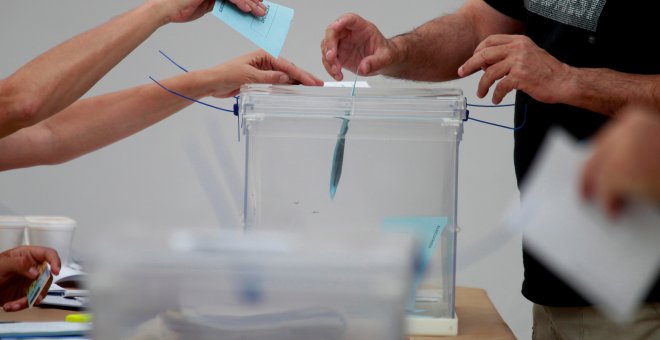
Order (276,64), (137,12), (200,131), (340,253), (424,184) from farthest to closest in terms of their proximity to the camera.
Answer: (200,131), (276,64), (137,12), (424,184), (340,253)

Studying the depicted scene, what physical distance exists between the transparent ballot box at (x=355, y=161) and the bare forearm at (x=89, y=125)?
0.57 meters

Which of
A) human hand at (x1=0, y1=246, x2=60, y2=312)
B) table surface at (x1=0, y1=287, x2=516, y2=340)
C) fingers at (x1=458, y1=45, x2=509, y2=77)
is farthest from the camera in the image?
human hand at (x1=0, y1=246, x2=60, y2=312)

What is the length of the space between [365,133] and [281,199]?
18 cm

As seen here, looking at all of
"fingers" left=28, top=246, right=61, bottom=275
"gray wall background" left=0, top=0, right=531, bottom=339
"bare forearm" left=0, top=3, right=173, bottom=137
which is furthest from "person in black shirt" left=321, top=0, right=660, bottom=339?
"gray wall background" left=0, top=0, right=531, bottom=339

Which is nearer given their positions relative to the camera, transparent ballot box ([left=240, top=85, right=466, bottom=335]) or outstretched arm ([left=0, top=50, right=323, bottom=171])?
transparent ballot box ([left=240, top=85, right=466, bottom=335])

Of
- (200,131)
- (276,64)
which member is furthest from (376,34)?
(200,131)

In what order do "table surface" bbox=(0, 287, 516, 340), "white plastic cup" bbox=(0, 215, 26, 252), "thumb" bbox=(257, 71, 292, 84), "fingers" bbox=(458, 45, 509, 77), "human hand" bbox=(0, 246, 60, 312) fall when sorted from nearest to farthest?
1. "table surface" bbox=(0, 287, 516, 340)
2. "fingers" bbox=(458, 45, 509, 77)
3. "human hand" bbox=(0, 246, 60, 312)
4. "thumb" bbox=(257, 71, 292, 84)
5. "white plastic cup" bbox=(0, 215, 26, 252)

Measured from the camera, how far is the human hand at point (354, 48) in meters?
1.46

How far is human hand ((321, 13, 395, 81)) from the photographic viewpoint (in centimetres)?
146

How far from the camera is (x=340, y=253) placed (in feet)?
1.77

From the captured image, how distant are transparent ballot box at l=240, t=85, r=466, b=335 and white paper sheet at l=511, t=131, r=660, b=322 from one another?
683 mm

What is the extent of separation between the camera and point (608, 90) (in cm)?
126

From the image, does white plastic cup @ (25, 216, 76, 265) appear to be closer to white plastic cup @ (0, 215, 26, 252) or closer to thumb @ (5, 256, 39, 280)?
white plastic cup @ (0, 215, 26, 252)

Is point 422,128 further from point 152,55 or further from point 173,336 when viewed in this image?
point 152,55
